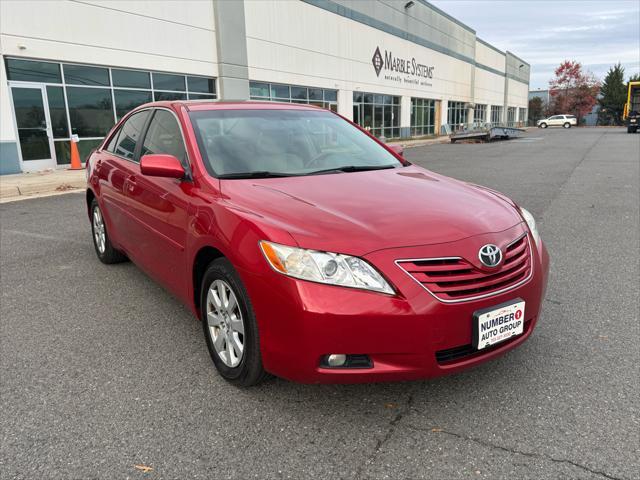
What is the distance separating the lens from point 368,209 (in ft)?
8.59

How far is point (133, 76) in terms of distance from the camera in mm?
16188

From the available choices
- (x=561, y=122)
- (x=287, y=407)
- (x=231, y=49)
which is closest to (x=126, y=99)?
(x=231, y=49)

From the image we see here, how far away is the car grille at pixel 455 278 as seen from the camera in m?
2.24

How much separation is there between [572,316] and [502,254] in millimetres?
1634

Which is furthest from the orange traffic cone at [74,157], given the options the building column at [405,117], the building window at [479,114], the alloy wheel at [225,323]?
the building window at [479,114]

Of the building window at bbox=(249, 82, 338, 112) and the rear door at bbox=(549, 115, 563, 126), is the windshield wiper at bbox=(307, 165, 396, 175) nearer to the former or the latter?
the building window at bbox=(249, 82, 338, 112)

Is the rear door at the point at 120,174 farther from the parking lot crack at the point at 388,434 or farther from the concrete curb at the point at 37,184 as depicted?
the concrete curb at the point at 37,184

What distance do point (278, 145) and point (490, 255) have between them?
1.74 metres

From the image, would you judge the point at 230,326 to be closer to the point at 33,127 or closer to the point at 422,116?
the point at 33,127

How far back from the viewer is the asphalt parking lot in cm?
217

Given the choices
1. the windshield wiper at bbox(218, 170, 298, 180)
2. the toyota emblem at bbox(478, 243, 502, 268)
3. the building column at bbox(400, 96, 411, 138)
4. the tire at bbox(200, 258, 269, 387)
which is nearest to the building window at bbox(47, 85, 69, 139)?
the windshield wiper at bbox(218, 170, 298, 180)

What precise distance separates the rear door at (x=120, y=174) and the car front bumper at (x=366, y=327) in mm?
2217

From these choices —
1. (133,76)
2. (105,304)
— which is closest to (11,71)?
(133,76)

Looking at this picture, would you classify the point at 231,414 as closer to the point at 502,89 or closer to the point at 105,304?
the point at 105,304
